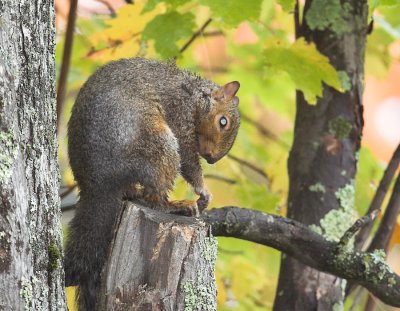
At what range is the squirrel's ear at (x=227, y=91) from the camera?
2.94 metres

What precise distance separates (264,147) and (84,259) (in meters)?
2.22

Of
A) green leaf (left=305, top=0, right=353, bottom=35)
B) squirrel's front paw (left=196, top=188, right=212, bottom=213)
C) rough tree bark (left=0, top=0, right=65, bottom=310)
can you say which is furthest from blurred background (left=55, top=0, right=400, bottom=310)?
rough tree bark (left=0, top=0, right=65, bottom=310)

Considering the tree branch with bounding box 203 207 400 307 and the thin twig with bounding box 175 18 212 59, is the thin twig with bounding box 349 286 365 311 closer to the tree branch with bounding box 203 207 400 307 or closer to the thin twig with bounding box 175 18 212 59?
the tree branch with bounding box 203 207 400 307

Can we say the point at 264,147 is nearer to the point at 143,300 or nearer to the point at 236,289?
the point at 236,289

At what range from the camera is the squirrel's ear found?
2.94 meters

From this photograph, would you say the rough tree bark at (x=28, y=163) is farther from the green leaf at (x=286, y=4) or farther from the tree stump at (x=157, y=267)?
the green leaf at (x=286, y=4)

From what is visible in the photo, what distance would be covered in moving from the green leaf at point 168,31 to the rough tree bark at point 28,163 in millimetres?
1050

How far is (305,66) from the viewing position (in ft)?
9.03

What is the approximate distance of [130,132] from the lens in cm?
240

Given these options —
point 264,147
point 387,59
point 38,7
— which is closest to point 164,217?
point 38,7

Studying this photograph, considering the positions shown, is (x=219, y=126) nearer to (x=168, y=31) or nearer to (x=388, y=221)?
(x=168, y=31)

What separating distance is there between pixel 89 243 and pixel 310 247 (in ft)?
2.24

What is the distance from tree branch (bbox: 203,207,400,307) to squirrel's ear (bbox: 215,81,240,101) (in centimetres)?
70

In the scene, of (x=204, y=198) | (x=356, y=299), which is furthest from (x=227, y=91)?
(x=356, y=299)
